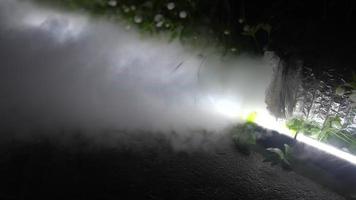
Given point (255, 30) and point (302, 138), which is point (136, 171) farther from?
point (255, 30)

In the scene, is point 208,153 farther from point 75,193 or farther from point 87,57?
point 87,57

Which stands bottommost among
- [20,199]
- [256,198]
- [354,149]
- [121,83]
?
[20,199]

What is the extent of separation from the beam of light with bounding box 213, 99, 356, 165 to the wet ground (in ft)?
1.59

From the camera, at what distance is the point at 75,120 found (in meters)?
3.42

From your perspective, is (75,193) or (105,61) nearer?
(75,193)

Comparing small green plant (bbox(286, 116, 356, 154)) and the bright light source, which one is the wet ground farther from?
small green plant (bbox(286, 116, 356, 154))

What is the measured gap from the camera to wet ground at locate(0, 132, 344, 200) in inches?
87.4

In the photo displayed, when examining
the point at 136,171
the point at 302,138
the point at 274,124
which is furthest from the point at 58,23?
the point at 302,138

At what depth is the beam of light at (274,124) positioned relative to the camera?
299 cm

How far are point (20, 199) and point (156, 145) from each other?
1.42 metres

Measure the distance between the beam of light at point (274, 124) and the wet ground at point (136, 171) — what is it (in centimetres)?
48

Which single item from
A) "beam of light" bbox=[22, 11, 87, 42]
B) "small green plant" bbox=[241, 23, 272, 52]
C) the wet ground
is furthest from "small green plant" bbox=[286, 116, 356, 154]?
"beam of light" bbox=[22, 11, 87, 42]

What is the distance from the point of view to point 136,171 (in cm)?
253

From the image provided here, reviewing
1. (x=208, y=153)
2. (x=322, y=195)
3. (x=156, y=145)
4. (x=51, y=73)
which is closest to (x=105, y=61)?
(x=51, y=73)
